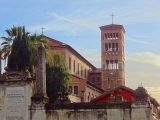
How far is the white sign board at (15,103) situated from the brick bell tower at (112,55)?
2473 inches

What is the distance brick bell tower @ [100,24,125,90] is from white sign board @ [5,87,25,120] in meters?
62.8

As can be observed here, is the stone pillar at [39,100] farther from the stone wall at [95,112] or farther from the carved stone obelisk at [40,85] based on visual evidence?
the stone wall at [95,112]

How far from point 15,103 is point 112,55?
65.4 m

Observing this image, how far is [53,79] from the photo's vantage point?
131 feet

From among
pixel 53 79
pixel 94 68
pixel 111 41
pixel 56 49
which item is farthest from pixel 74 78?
pixel 94 68

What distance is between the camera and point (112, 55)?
88875mm

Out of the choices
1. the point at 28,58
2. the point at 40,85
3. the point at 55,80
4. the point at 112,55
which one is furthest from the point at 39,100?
the point at 112,55

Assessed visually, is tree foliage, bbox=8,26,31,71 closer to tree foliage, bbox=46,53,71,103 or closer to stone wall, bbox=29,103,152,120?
tree foliage, bbox=46,53,71,103

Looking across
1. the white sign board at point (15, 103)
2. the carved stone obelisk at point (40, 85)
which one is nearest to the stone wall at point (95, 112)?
the carved stone obelisk at point (40, 85)

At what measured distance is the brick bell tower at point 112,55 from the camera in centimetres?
8744

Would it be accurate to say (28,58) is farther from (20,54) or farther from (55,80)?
(55,80)

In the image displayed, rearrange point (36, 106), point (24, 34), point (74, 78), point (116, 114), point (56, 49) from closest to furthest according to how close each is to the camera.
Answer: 1. point (116, 114)
2. point (36, 106)
3. point (24, 34)
4. point (74, 78)
5. point (56, 49)

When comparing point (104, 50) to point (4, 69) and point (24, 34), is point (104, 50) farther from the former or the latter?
point (4, 69)

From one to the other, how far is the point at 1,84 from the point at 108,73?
210 ft
